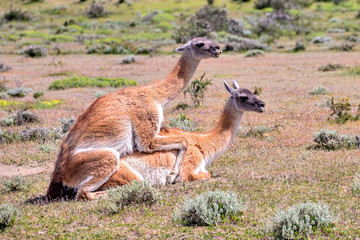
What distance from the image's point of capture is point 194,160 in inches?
308

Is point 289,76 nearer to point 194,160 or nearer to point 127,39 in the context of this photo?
point 194,160

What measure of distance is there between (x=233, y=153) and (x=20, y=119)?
685cm

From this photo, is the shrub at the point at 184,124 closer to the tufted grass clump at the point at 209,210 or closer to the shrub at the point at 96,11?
the tufted grass clump at the point at 209,210

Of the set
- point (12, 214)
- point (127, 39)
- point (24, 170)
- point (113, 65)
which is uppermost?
point (12, 214)

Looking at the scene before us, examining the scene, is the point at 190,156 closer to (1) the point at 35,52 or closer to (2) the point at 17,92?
(2) the point at 17,92

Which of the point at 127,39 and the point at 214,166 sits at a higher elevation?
the point at 214,166

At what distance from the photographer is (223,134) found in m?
8.24

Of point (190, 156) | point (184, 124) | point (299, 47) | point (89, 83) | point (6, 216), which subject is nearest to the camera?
point (6, 216)

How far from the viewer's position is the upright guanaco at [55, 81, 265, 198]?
287 inches

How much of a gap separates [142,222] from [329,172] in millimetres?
3536

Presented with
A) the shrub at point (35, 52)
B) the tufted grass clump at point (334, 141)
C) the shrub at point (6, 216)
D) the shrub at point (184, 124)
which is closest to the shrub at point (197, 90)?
the shrub at point (184, 124)

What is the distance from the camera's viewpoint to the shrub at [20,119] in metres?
13.6

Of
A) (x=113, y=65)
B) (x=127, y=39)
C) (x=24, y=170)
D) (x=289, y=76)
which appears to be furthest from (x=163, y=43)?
(x=24, y=170)

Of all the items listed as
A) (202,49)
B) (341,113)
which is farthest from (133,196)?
(341,113)
